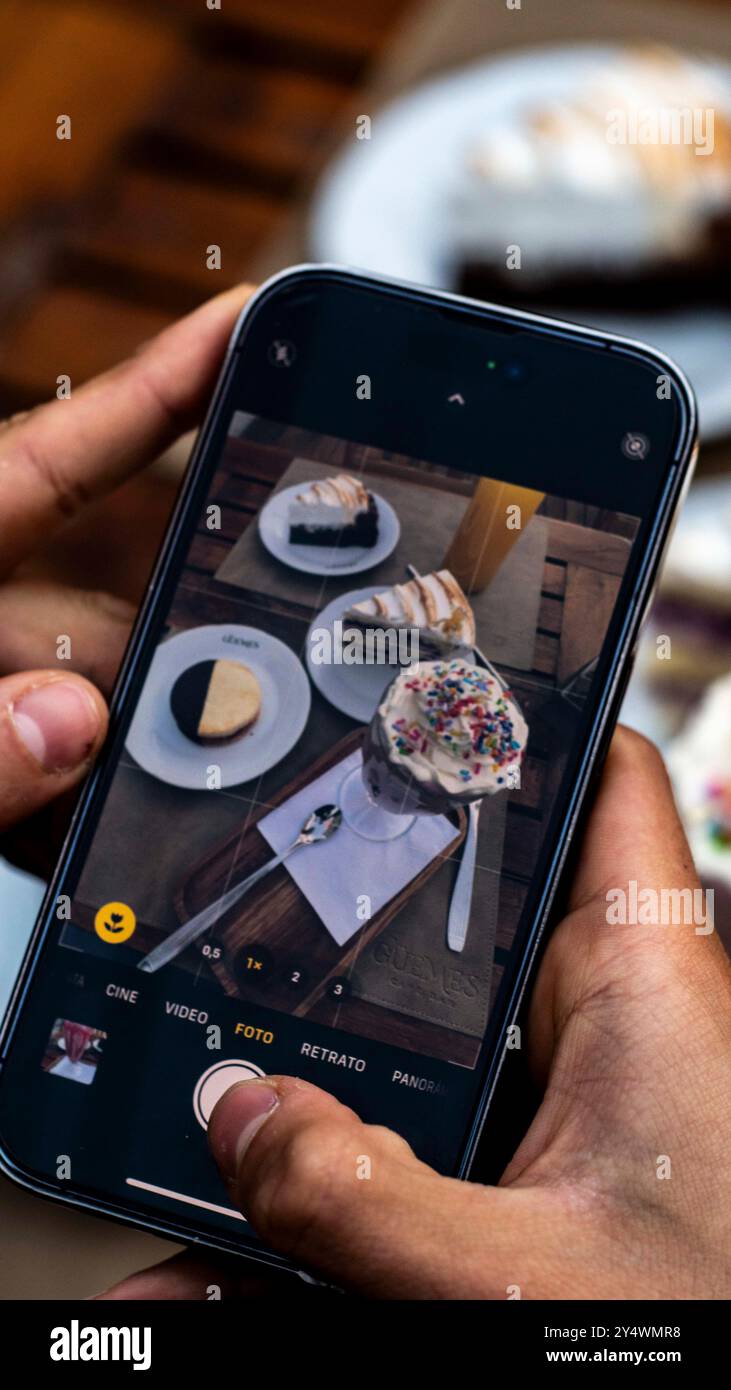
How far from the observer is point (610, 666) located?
0.46m

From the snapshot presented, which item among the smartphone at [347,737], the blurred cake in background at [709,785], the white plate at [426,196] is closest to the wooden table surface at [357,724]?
the smartphone at [347,737]

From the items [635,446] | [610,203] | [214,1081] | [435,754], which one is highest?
[610,203]

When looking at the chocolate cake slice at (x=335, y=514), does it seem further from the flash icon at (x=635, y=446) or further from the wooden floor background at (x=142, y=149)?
the wooden floor background at (x=142, y=149)

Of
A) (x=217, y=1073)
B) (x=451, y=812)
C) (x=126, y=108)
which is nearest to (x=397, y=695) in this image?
(x=451, y=812)

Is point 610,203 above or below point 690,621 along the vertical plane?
above

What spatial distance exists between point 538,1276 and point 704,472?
1.76ft

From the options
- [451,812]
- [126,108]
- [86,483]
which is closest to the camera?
[451,812]

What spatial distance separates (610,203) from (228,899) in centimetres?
60

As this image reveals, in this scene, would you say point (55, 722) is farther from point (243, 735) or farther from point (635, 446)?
point (635, 446)

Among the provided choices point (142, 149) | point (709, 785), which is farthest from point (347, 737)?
point (142, 149)

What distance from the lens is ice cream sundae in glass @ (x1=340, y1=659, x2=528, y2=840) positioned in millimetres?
449

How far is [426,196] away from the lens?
2.78 feet
